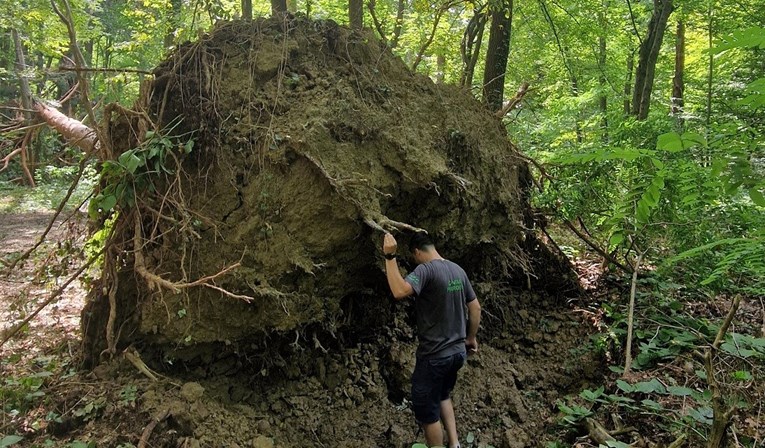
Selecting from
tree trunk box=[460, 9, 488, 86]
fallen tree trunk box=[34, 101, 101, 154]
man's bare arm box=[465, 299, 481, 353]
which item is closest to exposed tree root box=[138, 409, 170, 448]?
man's bare arm box=[465, 299, 481, 353]

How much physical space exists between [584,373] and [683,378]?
2.93 ft

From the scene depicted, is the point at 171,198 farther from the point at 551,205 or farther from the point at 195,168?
the point at 551,205

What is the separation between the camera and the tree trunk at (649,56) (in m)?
8.75

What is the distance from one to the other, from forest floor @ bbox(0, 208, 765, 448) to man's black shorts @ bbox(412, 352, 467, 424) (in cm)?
38

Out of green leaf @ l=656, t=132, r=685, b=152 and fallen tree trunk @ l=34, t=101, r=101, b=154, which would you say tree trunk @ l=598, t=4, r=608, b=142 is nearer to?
green leaf @ l=656, t=132, r=685, b=152

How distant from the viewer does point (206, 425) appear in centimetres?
330

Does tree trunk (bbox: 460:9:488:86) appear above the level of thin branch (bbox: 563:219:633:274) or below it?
above

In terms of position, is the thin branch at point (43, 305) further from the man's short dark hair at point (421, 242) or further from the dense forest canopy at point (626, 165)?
the man's short dark hair at point (421, 242)

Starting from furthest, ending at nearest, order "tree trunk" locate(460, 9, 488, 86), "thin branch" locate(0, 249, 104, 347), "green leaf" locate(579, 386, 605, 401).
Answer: "tree trunk" locate(460, 9, 488, 86)
"green leaf" locate(579, 386, 605, 401)
"thin branch" locate(0, 249, 104, 347)

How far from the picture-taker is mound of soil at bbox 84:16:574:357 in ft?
11.9

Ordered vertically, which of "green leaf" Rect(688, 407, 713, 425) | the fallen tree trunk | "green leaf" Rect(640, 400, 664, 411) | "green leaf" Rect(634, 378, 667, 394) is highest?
the fallen tree trunk

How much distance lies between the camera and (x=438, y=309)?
3.80m

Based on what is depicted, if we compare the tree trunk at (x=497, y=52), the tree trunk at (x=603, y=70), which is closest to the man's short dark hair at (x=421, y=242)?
the tree trunk at (x=497, y=52)

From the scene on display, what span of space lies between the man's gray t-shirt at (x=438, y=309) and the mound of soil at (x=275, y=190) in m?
0.44
